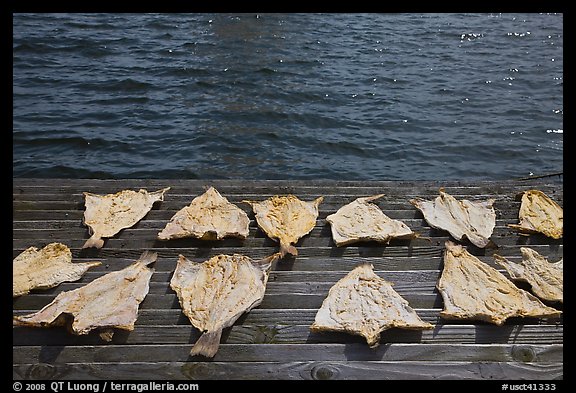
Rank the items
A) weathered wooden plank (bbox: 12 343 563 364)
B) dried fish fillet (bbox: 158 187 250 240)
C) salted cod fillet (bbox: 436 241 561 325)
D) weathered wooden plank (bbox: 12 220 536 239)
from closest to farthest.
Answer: weathered wooden plank (bbox: 12 343 563 364) → salted cod fillet (bbox: 436 241 561 325) → dried fish fillet (bbox: 158 187 250 240) → weathered wooden plank (bbox: 12 220 536 239)

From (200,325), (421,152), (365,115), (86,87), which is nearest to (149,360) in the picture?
(200,325)

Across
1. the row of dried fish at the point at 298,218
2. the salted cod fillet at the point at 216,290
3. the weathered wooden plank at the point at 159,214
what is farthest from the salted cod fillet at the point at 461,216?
the salted cod fillet at the point at 216,290

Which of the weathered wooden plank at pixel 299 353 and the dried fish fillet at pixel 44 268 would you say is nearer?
the weathered wooden plank at pixel 299 353

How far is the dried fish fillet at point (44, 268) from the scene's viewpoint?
355cm

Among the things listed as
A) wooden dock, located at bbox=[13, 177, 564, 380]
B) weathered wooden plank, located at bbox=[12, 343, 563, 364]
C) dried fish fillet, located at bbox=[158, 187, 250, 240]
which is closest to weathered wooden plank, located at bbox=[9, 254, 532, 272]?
wooden dock, located at bbox=[13, 177, 564, 380]

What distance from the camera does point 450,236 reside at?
4.26 meters

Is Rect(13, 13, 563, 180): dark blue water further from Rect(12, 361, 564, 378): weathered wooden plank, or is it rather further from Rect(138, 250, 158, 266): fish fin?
Rect(12, 361, 564, 378): weathered wooden plank

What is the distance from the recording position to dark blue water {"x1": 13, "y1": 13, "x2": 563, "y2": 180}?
967 cm

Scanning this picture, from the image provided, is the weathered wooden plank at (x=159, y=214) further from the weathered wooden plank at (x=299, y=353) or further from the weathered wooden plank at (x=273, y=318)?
the weathered wooden plank at (x=299, y=353)

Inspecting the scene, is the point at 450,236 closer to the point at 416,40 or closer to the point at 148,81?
the point at 148,81

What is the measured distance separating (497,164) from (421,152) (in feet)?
4.69

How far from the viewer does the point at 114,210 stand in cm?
453

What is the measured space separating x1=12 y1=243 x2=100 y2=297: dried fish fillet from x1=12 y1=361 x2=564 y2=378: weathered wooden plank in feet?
2.49

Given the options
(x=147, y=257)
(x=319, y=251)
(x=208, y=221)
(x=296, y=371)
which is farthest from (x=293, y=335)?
(x=208, y=221)
